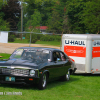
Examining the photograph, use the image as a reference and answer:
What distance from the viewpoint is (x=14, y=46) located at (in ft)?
82.9

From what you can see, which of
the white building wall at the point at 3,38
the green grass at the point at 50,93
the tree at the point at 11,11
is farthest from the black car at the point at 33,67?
the tree at the point at 11,11

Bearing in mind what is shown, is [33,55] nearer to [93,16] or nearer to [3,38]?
[3,38]

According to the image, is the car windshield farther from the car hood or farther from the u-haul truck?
the u-haul truck

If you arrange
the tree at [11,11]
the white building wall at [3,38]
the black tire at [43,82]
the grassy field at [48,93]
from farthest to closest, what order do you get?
1. the tree at [11,11]
2. the white building wall at [3,38]
3. the black tire at [43,82]
4. the grassy field at [48,93]

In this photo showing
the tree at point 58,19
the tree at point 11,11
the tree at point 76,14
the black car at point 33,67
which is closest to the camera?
the black car at point 33,67

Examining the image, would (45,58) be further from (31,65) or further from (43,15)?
(43,15)

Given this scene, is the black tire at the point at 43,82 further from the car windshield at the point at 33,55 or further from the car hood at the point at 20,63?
the car windshield at the point at 33,55

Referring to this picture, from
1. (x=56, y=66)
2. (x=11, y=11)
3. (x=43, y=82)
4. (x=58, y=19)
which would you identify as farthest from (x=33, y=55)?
(x=58, y=19)

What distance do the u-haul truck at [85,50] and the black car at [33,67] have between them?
117 inches

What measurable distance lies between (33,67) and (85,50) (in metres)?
5.58

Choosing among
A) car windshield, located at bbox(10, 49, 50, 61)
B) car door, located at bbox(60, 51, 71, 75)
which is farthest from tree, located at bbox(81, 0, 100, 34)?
car windshield, located at bbox(10, 49, 50, 61)

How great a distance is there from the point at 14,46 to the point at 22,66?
17169 mm

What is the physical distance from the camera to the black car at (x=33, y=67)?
8266 millimetres

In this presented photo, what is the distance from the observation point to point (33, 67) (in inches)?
326
